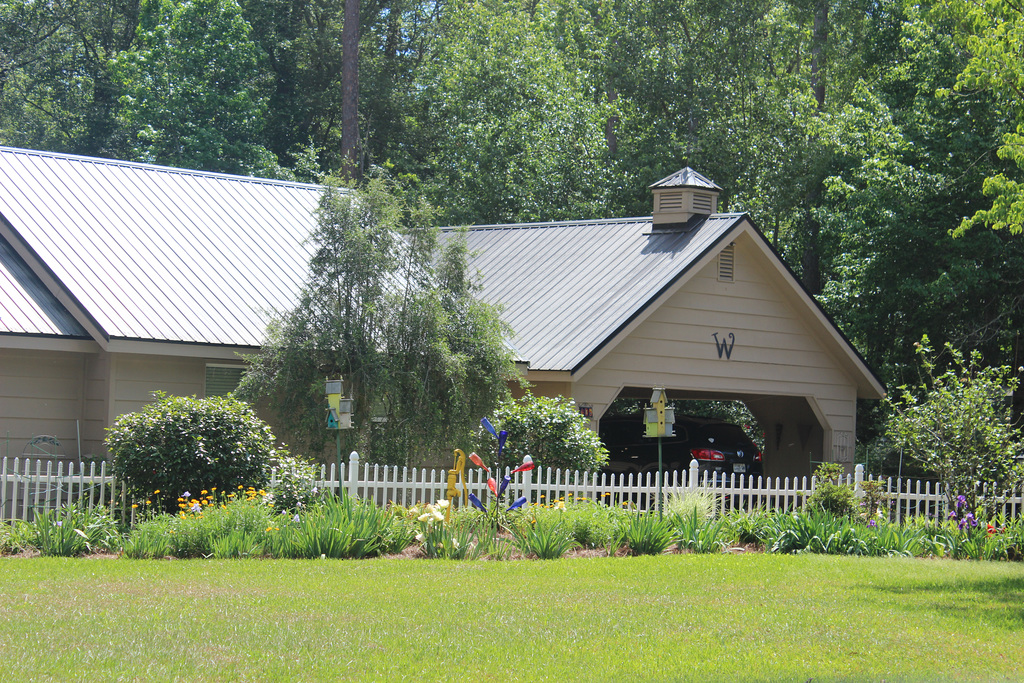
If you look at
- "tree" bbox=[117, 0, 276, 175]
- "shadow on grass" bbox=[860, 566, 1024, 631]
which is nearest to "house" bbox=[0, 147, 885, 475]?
"shadow on grass" bbox=[860, 566, 1024, 631]

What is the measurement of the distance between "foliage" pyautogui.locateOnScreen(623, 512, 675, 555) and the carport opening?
5.73m

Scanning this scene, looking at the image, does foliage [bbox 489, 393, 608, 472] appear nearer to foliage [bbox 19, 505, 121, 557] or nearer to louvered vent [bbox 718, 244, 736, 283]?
louvered vent [bbox 718, 244, 736, 283]

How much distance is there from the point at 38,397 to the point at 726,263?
38.1 feet

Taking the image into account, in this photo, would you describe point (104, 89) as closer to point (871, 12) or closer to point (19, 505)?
point (871, 12)

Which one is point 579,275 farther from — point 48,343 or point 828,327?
point 48,343

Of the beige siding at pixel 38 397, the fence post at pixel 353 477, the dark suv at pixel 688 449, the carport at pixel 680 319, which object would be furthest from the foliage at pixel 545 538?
the dark suv at pixel 688 449

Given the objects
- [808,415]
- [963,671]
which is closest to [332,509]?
[963,671]

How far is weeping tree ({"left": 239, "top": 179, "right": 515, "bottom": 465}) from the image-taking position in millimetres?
16422

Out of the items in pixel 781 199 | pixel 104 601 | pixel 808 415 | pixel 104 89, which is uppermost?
pixel 104 89

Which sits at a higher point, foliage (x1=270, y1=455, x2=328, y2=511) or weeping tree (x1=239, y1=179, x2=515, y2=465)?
weeping tree (x1=239, y1=179, x2=515, y2=465)

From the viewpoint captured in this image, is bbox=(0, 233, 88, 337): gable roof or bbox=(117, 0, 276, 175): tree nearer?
bbox=(0, 233, 88, 337): gable roof

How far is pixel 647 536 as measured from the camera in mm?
14133

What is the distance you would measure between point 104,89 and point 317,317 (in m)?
29.9

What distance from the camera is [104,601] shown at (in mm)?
9508
